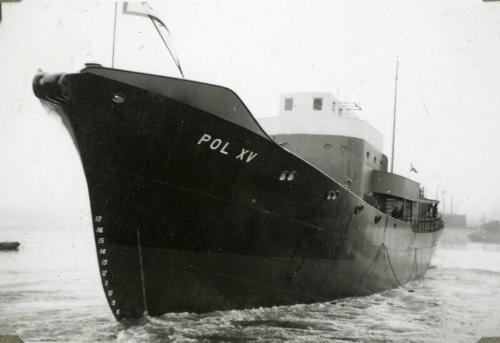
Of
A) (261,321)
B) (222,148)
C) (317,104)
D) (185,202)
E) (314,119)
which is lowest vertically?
(261,321)

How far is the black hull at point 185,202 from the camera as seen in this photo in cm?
500

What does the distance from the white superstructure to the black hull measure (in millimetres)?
2536

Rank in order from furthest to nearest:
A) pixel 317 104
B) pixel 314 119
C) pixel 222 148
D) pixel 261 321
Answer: pixel 317 104 → pixel 314 119 → pixel 261 321 → pixel 222 148

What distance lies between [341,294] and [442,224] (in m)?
12.0

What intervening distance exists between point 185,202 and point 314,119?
441 cm

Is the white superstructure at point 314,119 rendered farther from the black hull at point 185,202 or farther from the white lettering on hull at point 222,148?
the white lettering on hull at point 222,148

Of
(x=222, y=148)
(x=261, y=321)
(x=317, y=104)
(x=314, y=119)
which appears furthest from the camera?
(x=317, y=104)

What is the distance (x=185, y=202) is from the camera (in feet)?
17.8

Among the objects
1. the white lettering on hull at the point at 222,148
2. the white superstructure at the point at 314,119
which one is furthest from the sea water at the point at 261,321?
the white superstructure at the point at 314,119

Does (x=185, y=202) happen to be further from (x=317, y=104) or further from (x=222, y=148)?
(x=317, y=104)

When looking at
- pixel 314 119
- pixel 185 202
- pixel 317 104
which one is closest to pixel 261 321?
pixel 185 202

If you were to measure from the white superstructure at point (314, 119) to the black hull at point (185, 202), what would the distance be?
254 centimetres

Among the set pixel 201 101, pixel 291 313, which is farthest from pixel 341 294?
pixel 201 101

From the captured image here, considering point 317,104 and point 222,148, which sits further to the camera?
point 317,104
